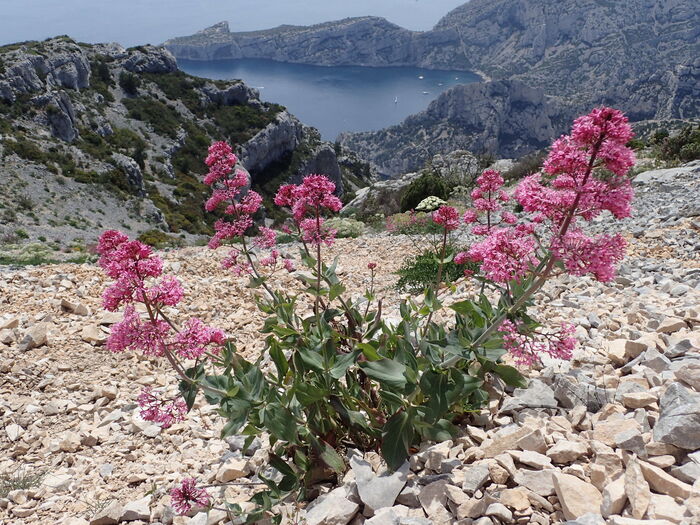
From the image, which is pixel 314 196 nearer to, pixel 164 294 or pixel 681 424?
pixel 164 294

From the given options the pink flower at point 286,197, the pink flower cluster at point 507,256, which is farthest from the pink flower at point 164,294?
the pink flower cluster at point 507,256

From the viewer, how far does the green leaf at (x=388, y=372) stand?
3004mm

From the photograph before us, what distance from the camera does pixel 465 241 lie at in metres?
12.7

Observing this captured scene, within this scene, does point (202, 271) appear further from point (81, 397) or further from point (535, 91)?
point (535, 91)

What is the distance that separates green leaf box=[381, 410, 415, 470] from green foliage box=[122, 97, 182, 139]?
95278mm

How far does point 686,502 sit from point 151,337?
3323 mm

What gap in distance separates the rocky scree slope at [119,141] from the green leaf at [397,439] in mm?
36197

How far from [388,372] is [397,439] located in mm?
571

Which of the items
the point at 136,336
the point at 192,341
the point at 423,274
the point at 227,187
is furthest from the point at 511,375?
the point at 423,274

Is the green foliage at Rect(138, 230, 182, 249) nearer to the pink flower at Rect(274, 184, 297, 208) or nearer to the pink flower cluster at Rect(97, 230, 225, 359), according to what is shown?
the pink flower at Rect(274, 184, 297, 208)

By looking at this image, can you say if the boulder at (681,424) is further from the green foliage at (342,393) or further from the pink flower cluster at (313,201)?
the pink flower cluster at (313,201)

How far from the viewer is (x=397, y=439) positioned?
10.6ft

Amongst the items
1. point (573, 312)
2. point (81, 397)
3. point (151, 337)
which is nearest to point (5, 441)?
point (81, 397)

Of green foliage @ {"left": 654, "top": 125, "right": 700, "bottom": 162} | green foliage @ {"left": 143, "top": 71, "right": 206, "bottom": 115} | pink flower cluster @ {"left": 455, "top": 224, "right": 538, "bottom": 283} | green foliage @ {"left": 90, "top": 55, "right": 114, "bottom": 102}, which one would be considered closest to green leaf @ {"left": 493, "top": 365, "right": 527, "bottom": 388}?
pink flower cluster @ {"left": 455, "top": 224, "right": 538, "bottom": 283}
